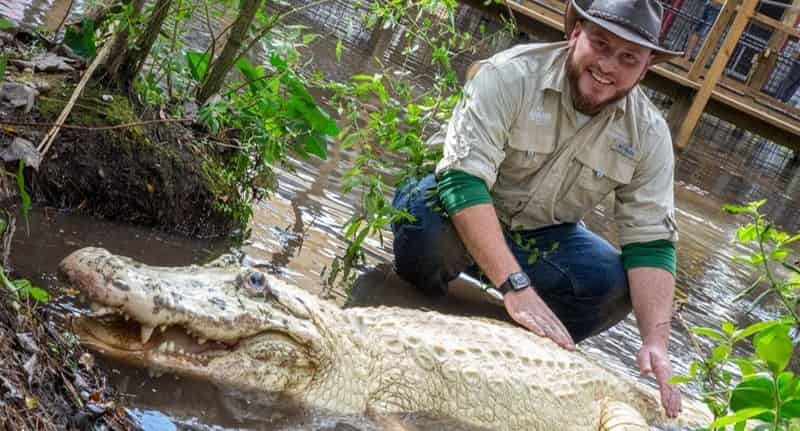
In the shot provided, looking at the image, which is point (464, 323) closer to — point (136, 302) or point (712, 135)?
point (136, 302)

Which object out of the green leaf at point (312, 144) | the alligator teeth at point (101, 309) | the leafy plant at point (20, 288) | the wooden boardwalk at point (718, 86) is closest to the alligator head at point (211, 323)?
the alligator teeth at point (101, 309)

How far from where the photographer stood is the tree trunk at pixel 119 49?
371 cm

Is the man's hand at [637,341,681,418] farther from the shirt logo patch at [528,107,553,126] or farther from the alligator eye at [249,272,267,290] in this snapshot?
the alligator eye at [249,272,267,290]

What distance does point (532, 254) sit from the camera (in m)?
4.46

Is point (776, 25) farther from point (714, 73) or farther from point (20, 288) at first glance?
point (20, 288)

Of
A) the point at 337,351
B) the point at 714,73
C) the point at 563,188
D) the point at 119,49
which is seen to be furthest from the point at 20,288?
→ the point at 714,73

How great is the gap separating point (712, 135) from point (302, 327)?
15.9m

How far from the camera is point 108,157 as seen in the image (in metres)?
3.65

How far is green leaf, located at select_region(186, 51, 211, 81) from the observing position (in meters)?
4.17

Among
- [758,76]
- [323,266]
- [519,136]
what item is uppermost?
[758,76]

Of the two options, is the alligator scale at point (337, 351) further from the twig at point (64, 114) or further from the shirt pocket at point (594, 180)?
the shirt pocket at point (594, 180)

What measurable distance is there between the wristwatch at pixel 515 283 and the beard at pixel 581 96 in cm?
90

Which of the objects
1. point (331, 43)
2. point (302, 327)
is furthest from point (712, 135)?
point (302, 327)

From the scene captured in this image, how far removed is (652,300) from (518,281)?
0.74 m
